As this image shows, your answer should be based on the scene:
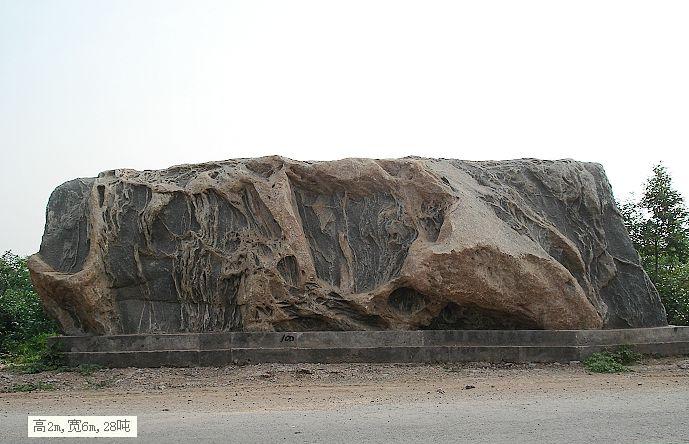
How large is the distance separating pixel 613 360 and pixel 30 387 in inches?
331

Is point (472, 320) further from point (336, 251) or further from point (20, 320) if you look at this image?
point (20, 320)

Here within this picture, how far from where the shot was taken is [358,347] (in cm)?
1049

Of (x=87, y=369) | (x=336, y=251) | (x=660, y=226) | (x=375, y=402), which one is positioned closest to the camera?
(x=375, y=402)

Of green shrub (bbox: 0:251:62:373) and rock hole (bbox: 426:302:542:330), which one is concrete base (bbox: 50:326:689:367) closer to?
rock hole (bbox: 426:302:542:330)

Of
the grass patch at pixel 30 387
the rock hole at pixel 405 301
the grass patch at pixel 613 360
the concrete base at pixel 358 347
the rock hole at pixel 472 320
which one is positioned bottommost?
the grass patch at pixel 30 387

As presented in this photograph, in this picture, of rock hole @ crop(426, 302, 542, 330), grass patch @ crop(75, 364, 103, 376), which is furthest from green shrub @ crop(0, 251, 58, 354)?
rock hole @ crop(426, 302, 542, 330)

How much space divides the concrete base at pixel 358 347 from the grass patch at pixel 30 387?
1171 millimetres

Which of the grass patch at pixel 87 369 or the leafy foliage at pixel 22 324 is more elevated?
the leafy foliage at pixel 22 324

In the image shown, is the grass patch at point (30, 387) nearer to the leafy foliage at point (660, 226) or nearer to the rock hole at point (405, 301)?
the rock hole at point (405, 301)

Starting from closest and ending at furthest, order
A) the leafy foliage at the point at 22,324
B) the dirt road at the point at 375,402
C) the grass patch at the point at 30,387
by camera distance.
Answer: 1. the dirt road at the point at 375,402
2. the grass patch at the point at 30,387
3. the leafy foliage at the point at 22,324

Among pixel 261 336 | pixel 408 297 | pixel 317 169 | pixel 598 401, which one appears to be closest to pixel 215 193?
pixel 317 169

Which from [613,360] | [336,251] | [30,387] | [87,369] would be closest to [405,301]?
[336,251]

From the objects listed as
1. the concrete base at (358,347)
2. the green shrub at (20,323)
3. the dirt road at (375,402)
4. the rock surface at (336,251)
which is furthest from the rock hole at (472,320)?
the green shrub at (20,323)

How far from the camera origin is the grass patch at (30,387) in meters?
9.34
